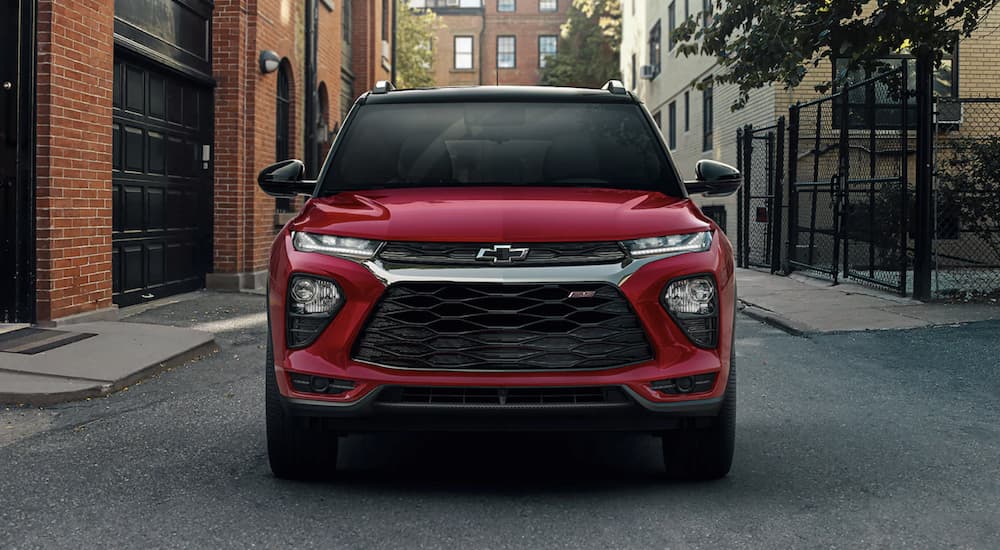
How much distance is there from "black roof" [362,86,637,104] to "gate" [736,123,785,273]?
12.4 metres

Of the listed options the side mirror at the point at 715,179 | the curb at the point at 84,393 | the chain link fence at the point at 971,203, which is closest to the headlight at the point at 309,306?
the side mirror at the point at 715,179

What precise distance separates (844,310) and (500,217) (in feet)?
27.2

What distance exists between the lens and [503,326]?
393 centimetres

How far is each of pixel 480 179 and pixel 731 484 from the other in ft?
5.69

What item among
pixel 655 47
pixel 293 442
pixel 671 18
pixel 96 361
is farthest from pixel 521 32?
pixel 293 442

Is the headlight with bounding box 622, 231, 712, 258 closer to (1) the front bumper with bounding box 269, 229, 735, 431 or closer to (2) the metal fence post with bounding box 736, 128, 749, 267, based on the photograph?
(1) the front bumper with bounding box 269, 229, 735, 431

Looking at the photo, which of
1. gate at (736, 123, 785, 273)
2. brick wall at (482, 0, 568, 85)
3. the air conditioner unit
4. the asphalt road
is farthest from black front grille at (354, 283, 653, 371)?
brick wall at (482, 0, 568, 85)

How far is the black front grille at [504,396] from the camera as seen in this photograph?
3945 millimetres

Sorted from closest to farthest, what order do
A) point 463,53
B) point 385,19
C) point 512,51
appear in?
point 385,19
point 463,53
point 512,51

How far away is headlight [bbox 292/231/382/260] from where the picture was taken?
13.1 feet

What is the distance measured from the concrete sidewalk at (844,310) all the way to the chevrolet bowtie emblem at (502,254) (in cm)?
672

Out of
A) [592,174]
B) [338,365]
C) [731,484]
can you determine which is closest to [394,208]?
[338,365]

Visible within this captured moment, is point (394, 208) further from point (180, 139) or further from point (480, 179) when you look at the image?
point (180, 139)

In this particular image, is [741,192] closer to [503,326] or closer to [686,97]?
[686,97]
